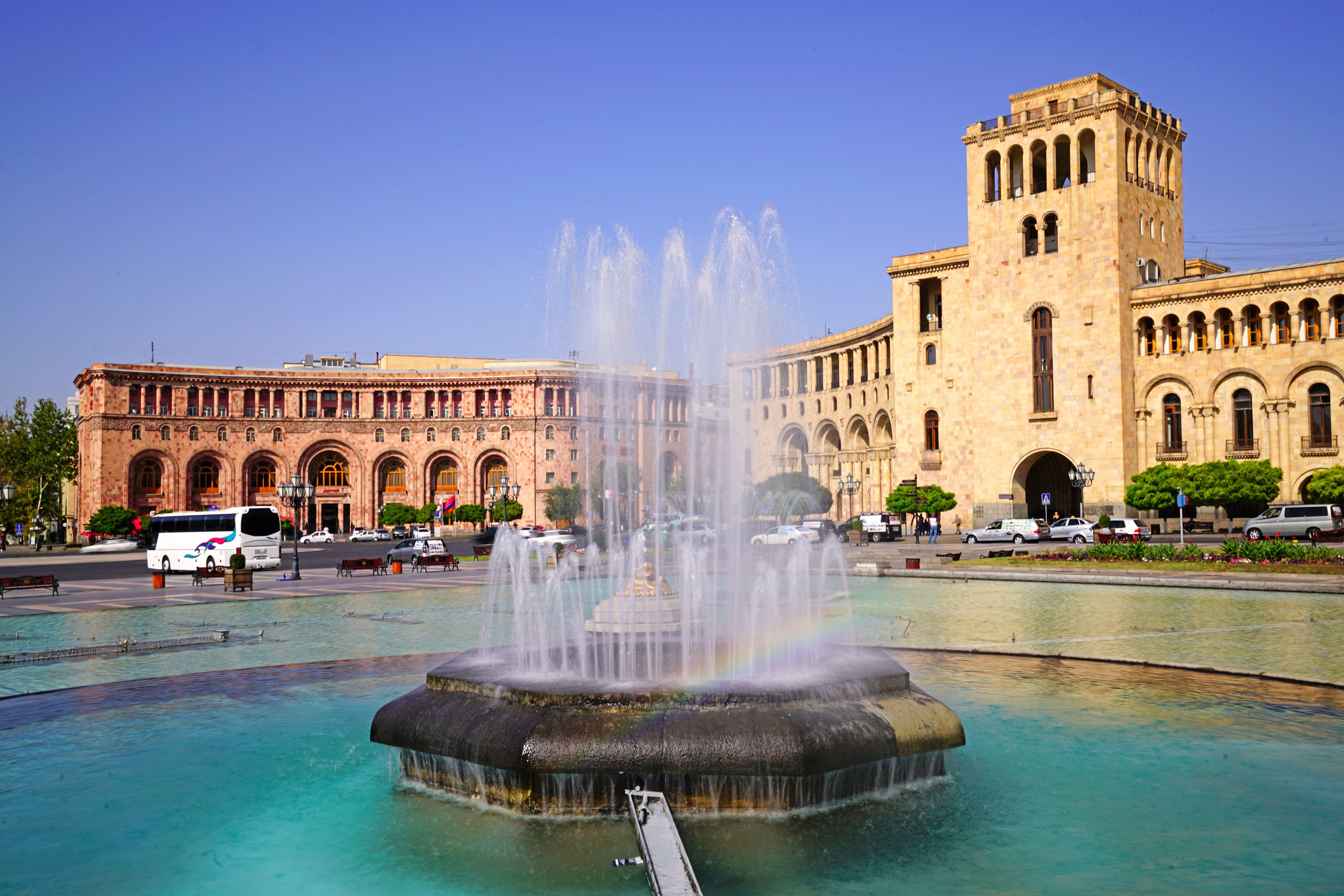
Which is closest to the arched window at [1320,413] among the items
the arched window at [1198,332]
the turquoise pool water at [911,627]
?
the arched window at [1198,332]

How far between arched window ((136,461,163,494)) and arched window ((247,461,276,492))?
616 cm

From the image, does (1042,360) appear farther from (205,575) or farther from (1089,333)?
(205,575)

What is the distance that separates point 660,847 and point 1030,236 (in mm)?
46880

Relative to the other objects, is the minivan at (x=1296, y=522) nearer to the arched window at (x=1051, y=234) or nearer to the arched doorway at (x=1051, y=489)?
the arched doorway at (x=1051, y=489)

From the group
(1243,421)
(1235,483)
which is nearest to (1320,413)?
(1243,421)

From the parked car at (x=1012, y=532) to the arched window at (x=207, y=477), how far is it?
56.8 m

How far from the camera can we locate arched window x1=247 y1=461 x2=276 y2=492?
2980 inches

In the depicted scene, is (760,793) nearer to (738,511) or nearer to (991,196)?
(738,511)

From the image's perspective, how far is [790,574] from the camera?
11.3m

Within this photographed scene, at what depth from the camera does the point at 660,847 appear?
5.36 m

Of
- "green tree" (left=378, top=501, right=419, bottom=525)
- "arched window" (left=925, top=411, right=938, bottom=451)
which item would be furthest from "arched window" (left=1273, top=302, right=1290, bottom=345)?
"green tree" (left=378, top=501, right=419, bottom=525)

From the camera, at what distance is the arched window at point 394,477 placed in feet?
258

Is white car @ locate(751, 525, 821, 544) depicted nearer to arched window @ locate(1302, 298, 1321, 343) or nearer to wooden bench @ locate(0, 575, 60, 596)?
arched window @ locate(1302, 298, 1321, 343)

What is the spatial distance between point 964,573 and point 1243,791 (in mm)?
17790
